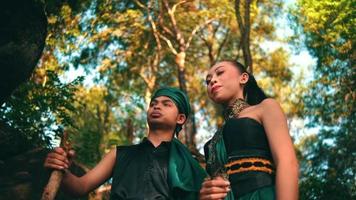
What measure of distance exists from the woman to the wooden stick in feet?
3.12

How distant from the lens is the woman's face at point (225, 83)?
3170mm

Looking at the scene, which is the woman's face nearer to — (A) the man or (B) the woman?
(B) the woman

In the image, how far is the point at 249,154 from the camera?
2732 mm

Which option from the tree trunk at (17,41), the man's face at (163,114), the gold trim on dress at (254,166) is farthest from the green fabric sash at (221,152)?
the tree trunk at (17,41)

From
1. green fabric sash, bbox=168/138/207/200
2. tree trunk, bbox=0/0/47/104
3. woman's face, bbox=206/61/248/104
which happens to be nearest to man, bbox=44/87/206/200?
green fabric sash, bbox=168/138/207/200

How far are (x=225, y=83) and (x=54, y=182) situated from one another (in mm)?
1316

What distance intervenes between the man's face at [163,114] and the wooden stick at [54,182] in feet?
2.64

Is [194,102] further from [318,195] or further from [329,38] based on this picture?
[318,195]

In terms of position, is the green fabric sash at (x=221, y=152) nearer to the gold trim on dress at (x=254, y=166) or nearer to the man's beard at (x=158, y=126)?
the gold trim on dress at (x=254, y=166)

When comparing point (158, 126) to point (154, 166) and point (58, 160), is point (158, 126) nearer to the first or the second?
point (154, 166)

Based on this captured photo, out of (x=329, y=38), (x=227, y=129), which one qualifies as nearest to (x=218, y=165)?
(x=227, y=129)

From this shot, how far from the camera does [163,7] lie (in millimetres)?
18703

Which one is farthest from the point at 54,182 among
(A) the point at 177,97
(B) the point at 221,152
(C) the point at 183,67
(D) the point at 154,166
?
(C) the point at 183,67

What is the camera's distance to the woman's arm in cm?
245
